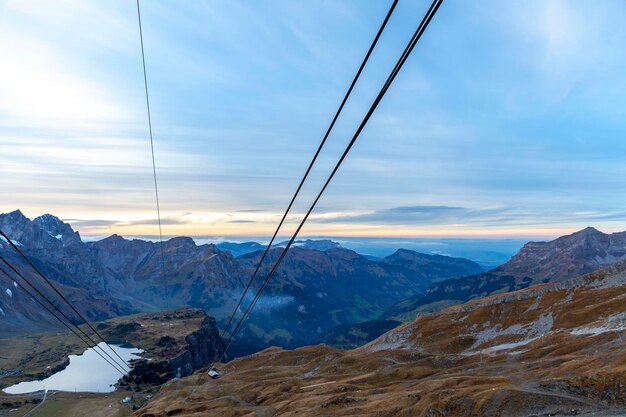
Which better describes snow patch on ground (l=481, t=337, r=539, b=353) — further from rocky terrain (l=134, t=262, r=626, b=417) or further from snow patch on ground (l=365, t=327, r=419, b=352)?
snow patch on ground (l=365, t=327, r=419, b=352)

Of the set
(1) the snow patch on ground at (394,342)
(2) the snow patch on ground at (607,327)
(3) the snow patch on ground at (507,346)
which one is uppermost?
(2) the snow patch on ground at (607,327)

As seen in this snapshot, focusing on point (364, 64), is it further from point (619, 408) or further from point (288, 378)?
point (288, 378)

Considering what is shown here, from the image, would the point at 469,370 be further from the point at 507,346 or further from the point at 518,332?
the point at 518,332

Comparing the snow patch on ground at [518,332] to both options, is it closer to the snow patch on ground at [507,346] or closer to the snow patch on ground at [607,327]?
the snow patch on ground at [507,346]

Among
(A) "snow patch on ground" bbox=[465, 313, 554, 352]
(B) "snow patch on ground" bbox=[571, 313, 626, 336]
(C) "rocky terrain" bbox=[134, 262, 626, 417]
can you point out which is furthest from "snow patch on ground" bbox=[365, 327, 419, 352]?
(B) "snow patch on ground" bbox=[571, 313, 626, 336]

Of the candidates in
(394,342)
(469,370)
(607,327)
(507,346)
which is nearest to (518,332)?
(507,346)

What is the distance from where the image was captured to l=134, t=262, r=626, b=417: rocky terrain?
201ft

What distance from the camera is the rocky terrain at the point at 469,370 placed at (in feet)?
201

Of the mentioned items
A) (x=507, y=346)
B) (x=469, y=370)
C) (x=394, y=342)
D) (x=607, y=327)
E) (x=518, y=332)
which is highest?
(x=607, y=327)

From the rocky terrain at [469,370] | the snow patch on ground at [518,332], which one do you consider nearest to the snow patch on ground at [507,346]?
the snow patch on ground at [518,332]

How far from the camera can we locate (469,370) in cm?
10381

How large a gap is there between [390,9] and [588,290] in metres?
181

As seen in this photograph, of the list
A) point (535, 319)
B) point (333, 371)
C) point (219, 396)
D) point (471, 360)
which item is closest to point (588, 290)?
point (535, 319)

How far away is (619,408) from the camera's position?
52125mm
